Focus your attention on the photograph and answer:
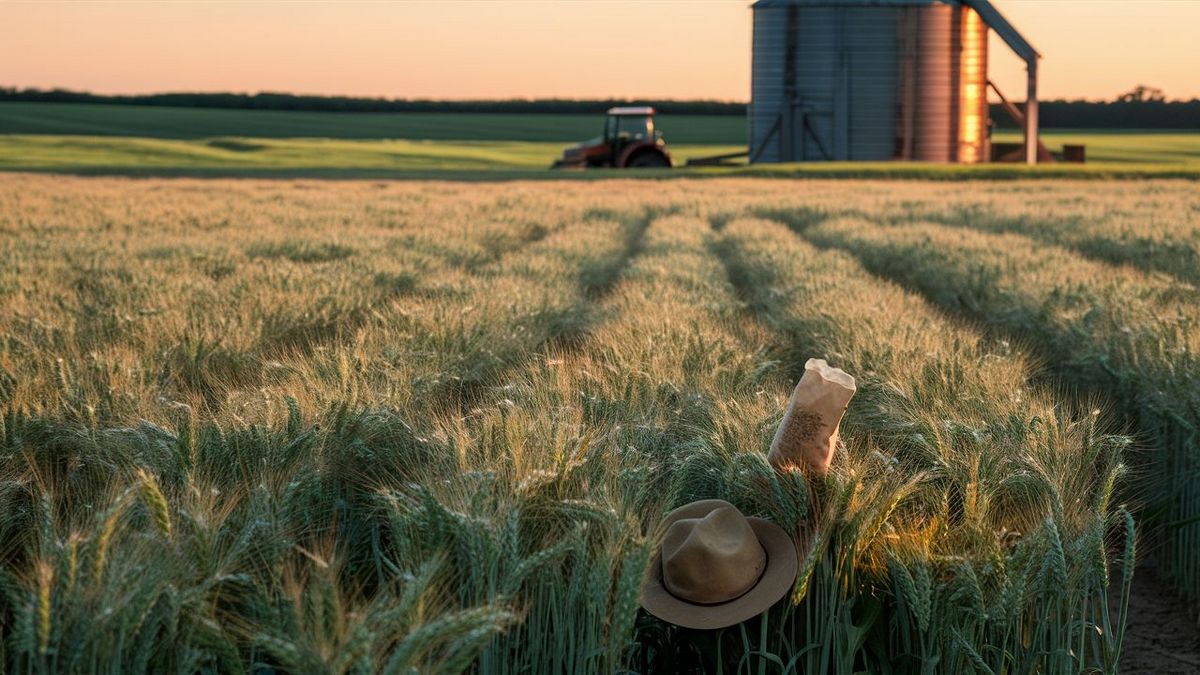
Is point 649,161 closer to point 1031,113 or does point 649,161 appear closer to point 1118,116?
point 1031,113

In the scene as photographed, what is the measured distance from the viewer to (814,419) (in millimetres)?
2717

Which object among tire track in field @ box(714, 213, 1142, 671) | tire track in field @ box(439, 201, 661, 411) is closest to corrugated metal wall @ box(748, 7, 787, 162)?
tire track in field @ box(439, 201, 661, 411)

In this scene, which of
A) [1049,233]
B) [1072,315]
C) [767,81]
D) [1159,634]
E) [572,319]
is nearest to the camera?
[1159,634]

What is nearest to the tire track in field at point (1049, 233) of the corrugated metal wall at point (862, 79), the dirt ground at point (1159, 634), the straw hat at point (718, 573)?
the dirt ground at point (1159, 634)

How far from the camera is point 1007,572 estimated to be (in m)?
2.46

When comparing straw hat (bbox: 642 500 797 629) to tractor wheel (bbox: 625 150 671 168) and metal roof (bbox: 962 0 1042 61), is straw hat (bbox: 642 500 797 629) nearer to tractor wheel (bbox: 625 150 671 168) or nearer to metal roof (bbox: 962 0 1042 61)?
tractor wheel (bbox: 625 150 671 168)

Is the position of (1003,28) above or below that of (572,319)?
above

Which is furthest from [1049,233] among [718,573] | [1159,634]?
[718,573]

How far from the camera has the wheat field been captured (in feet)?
7.00

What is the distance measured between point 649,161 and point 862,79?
7898 mm

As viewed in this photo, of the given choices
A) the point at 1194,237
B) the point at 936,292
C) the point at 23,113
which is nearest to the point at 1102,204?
the point at 1194,237

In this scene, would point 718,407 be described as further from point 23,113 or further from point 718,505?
point 23,113

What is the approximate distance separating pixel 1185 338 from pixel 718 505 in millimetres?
3126

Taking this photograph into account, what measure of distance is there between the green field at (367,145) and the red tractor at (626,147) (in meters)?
1.99
